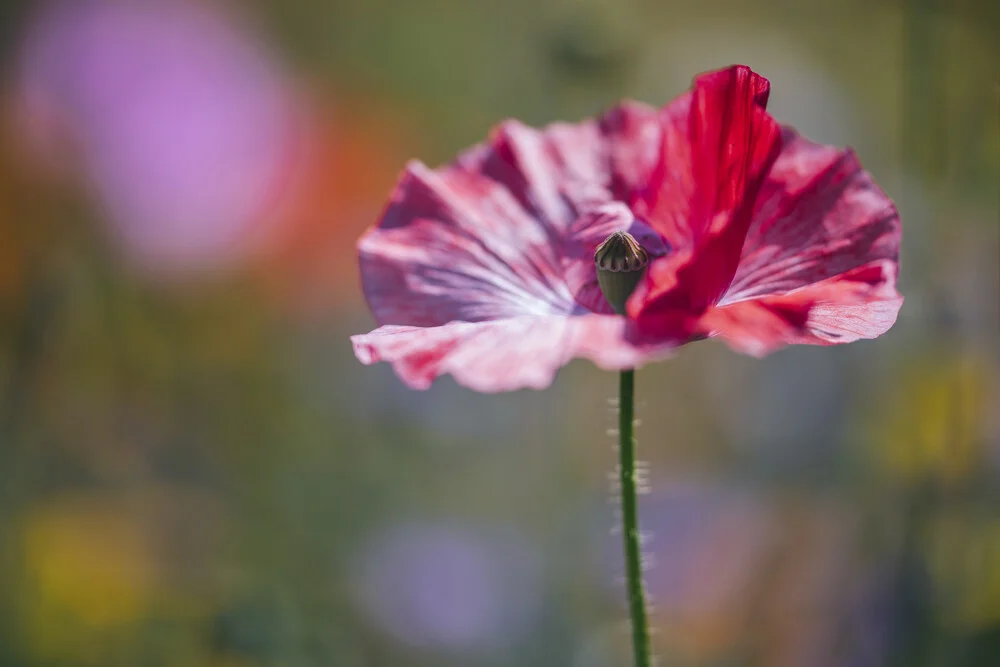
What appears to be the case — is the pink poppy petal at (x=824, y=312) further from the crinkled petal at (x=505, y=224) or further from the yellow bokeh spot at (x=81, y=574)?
the yellow bokeh spot at (x=81, y=574)

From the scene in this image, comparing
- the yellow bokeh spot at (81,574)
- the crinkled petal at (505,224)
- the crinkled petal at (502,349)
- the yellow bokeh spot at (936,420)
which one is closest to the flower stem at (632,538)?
the crinkled petal at (502,349)

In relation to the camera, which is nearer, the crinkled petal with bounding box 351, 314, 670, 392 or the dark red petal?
the crinkled petal with bounding box 351, 314, 670, 392

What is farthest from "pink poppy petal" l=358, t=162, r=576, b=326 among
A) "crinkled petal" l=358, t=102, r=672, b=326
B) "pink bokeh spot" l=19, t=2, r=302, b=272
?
"pink bokeh spot" l=19, t=2, r=302, b=272

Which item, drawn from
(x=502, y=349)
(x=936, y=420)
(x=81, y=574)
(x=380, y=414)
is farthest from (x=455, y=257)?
(x=380, y=414)

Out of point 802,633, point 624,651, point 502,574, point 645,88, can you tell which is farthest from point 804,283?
point 645,88

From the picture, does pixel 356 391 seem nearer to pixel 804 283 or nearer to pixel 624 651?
pixel 624 651

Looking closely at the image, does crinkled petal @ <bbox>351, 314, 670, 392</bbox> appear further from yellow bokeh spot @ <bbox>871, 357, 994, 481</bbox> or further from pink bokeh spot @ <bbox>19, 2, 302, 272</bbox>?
pink bokeh spot @ <bbox>19, 2, 302, 272</bbox>

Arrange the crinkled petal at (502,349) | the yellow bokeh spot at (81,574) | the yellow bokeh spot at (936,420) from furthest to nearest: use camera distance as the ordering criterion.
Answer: the yellow bokeh spot at (81,574) → the yellow bokeh spot at (936,420) → the crinkled petal at (502,349)
